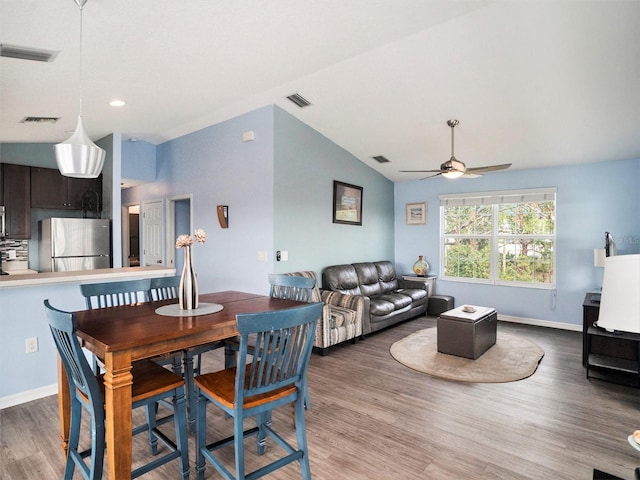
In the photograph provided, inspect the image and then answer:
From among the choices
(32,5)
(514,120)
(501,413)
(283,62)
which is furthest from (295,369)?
(514,120)

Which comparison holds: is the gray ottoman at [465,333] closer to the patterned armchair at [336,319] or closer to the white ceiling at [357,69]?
the patterned armchair at [336,319]

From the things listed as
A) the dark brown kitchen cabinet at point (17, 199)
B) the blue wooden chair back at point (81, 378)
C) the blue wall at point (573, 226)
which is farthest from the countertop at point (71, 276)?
the blue wall at point (573, 226)

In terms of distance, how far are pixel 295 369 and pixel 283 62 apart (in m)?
2.76

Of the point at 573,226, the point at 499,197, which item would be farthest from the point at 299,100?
the point at 573,226

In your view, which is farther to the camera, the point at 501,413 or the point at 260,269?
the point at 260,269

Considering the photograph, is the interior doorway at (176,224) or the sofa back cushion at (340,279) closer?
the sofa back cushion at (340,279)

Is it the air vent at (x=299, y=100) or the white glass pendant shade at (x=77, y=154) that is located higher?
the air vent at (x=299, y=100)

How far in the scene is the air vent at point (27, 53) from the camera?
252cm

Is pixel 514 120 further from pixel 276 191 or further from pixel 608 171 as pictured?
pixel 276 191

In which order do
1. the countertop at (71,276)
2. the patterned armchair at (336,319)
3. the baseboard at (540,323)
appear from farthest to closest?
1. the baseboard at (540,323)
2. the patterned armchair at (336,319)
3. the countertop at (71,276)

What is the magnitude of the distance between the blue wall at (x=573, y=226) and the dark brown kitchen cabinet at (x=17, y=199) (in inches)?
254

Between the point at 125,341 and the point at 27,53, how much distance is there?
2309 millimetres

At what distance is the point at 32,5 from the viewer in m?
2.14

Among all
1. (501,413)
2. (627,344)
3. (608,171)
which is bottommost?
(501,413)
